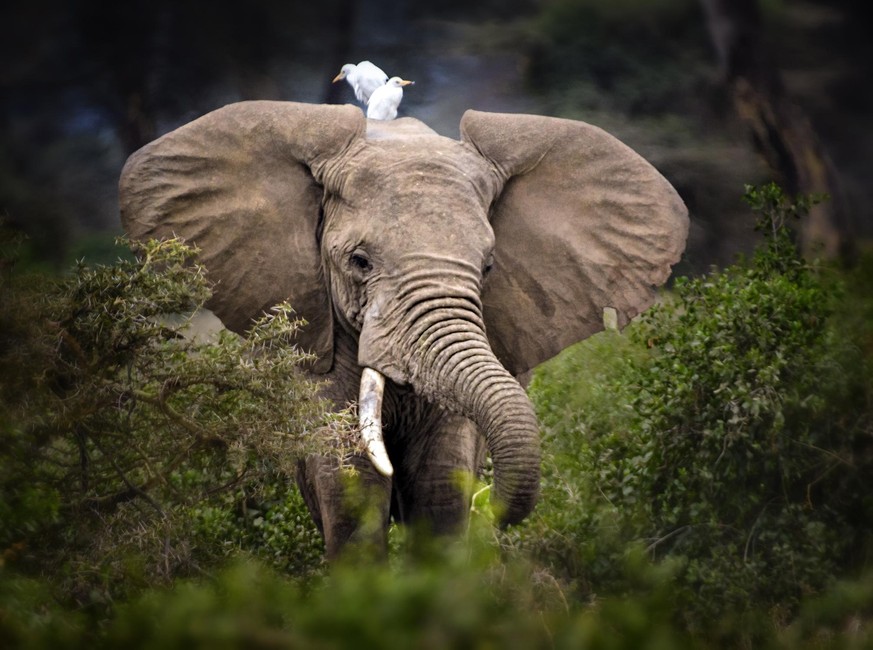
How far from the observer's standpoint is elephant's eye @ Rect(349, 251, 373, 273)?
172 inches

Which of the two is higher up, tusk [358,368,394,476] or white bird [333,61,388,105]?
tusk [358,368,394,476]

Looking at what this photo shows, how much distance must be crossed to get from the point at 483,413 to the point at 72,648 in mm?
1981

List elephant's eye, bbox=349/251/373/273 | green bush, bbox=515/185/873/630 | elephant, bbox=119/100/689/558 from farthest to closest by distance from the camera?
green bush, bbox=515/185/873/630
elephant's eye, bbox=349/251/373/273
elephant, bbox=119/100/689/558

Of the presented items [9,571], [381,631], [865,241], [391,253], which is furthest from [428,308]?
[865,241]

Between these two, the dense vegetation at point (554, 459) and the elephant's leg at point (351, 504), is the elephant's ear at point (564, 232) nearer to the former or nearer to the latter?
the dense vegetation at point (554, 459)

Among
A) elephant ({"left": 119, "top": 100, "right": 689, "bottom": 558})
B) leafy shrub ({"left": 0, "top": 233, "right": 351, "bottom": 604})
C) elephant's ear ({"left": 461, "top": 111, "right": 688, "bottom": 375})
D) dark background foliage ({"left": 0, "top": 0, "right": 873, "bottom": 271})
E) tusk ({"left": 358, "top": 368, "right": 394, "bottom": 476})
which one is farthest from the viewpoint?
dark background foliage ({"left": 0, "top": 0, "right": 873, "bottom": 271})

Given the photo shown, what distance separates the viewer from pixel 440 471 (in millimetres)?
4762

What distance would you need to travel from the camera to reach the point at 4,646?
2.37m

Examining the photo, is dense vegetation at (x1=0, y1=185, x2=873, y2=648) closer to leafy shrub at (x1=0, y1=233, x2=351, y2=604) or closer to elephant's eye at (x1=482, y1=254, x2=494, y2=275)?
leafy shrub at (x1=0, y1=233, x2=351, y2=604)

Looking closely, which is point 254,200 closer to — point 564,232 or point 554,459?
point 564,232

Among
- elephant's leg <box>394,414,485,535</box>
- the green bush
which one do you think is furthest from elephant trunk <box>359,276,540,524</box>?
the green bush

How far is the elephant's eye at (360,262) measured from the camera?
437 centimetres

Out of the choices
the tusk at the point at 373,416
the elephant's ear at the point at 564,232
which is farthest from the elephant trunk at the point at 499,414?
the elephant's ear at the point at 564,232

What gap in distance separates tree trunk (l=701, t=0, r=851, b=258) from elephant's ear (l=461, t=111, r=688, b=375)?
206 inches
